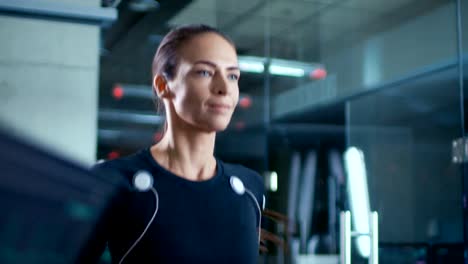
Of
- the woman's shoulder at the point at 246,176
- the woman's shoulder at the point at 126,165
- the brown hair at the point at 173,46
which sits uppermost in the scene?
the brown hair at the point at 173,46

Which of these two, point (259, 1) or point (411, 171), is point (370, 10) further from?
point (411, 171)

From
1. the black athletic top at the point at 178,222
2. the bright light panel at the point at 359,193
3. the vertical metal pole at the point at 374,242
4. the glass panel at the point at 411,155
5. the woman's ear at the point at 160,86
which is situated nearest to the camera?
the black athletic top at the point at 178,222

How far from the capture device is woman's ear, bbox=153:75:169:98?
977 mm

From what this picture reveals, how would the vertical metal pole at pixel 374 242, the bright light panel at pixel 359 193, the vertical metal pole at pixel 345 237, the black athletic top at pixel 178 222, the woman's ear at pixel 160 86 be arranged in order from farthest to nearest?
the bright light panel at pixel 359 193, the vertical metal pole at pixel 345 237, the vertical metal pole at pixel 374 242, the woman's ear at pixel 160 86, the black athletic top at pixel 178 222

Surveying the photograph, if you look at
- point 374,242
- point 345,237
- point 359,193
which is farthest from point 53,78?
point 359,193

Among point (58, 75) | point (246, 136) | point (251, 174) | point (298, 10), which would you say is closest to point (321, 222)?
point (246, 136)

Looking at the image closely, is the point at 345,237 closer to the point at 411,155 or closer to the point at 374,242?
the point at 374,242

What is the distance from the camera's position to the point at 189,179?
0.94 meters

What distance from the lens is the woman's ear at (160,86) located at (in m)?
0.98

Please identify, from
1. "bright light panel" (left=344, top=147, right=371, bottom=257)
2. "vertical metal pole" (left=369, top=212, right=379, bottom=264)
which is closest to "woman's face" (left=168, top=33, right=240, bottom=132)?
"vertical metal pole" (left=369, top=212, right=379, bottom=264)

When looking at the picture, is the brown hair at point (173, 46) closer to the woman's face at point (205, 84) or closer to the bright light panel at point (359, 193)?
the woman's face at point (205, 84)

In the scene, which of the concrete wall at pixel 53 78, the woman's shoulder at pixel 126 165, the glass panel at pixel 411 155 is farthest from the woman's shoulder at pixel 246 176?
the glass panel at pixel 411 155

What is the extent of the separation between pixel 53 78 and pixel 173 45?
2.68 meters

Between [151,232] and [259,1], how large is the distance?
5795 millimetres
